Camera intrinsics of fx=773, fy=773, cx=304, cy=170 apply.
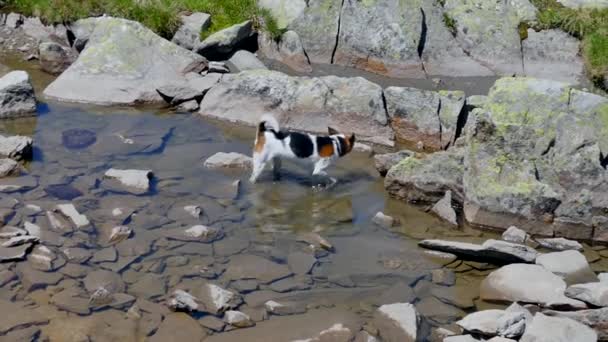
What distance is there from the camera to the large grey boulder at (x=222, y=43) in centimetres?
1588

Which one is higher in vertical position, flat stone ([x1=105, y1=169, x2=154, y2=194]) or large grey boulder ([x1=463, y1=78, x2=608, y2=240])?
large grey boulder ([x1=463, y1=78, x2=608, y2=240])

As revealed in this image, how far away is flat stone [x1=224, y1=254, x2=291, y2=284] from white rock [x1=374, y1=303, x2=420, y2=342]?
135 centimetres

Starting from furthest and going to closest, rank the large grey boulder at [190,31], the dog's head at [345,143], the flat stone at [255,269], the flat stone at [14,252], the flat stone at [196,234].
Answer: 1. the large grey boulder at [190,31]
2. the dog's head at [345,143]
3. the flat stone at [196,234]
4. the flat stone at [255,269]
5. the flat stone at [14,252]

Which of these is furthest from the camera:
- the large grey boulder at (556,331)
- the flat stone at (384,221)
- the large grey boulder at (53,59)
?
the large grey boulder at (53,59)

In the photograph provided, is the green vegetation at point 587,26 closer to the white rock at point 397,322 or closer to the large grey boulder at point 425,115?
the large grey boulder at point 425,115

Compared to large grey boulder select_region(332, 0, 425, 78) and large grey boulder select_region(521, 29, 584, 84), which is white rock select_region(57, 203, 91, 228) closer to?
large grey boulder select_region(332, 0, 425, 78)

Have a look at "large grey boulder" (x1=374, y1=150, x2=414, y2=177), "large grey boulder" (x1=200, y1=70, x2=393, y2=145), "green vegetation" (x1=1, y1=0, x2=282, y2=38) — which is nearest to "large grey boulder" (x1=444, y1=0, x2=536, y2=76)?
"large grey boulder" (x1=200, y1=70, x2=393, y2=145)

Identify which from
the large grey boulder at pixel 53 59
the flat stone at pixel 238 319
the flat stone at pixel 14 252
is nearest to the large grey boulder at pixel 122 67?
the large grey boulder at pixel 53 59

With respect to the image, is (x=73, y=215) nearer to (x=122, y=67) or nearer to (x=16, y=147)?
(x=16, y=147)

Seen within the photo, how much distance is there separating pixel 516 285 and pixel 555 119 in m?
3.57

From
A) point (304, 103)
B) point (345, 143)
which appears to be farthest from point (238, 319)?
point (304, 103)

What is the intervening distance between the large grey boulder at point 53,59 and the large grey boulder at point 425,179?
7.70 metres

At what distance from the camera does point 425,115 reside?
517 inches

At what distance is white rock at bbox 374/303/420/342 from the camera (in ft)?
24.5
